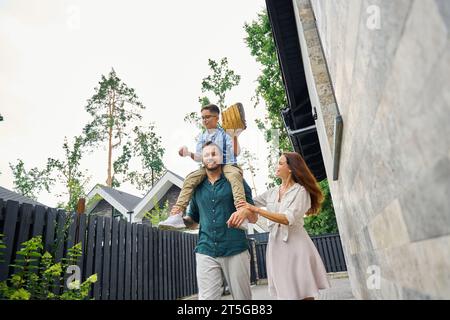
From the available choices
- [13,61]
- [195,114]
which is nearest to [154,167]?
[195,114]

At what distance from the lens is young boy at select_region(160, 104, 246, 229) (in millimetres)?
2230

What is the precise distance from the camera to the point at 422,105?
68 cm

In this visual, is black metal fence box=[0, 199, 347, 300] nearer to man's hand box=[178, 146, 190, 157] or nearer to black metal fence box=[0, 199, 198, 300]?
black metal fence box=[0, 199, 198, 300]

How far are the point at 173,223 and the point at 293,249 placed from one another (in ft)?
3.29

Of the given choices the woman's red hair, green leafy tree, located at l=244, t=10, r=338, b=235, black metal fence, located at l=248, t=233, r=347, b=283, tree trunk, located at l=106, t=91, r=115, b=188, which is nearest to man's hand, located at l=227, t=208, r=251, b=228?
the woman's red hair

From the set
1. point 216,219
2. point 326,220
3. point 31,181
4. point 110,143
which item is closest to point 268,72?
point 326,220

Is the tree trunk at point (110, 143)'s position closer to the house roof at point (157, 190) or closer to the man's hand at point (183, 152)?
the house roof at point (157, 190)

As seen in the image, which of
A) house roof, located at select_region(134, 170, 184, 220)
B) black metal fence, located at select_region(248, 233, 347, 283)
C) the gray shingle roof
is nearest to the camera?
black metal fence, located at select_region(248, 233, 347, 283)

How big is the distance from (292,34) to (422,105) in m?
5.66

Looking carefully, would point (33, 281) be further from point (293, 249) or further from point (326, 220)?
point (326, 220)

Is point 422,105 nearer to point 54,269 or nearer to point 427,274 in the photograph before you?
Answer: point 427,274

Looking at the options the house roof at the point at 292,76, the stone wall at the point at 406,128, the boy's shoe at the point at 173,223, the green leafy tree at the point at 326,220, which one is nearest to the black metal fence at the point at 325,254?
the green leafy tree at the point at 326,220

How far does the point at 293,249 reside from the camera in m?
2.11

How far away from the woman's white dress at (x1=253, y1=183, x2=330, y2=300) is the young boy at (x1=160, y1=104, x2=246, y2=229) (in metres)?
0.42
